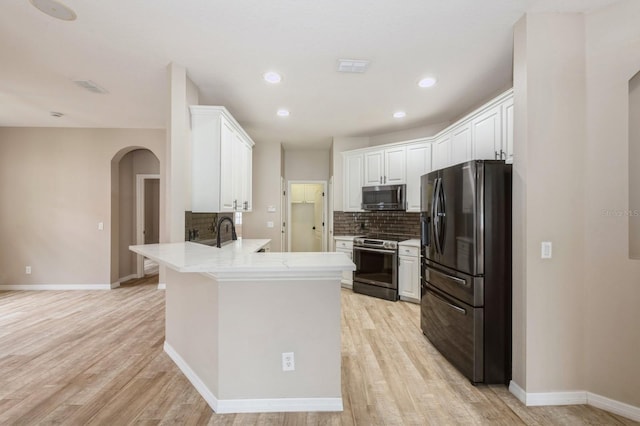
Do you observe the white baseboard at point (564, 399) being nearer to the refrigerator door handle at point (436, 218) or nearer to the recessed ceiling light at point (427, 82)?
the refrigerator door handle at point (436, 218)

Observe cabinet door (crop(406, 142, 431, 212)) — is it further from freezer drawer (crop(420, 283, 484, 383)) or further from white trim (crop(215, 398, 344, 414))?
white trim (crop(215, 398, 344, 414))

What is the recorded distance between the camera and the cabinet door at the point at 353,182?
530 cm

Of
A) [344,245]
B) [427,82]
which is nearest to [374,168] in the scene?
[344,245]

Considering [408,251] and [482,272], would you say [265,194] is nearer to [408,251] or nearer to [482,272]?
[408,251]

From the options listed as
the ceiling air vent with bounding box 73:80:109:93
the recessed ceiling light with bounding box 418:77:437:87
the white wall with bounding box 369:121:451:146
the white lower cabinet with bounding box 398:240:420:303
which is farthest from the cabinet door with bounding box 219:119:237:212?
the white wall with bounding box 369:121:451:146

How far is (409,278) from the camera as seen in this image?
14.3 feet

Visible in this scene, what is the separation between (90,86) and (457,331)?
4.50 metres

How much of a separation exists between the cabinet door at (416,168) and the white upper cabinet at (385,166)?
102mm

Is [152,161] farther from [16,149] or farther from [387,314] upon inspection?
Result: [387,314]

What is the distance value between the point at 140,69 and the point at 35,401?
2.85 m

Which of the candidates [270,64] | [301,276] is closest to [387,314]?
[301,276]

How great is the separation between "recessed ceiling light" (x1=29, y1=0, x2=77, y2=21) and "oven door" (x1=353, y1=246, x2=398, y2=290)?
414 cm

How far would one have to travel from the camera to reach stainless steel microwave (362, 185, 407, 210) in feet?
15.4

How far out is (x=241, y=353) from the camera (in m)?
1.95
